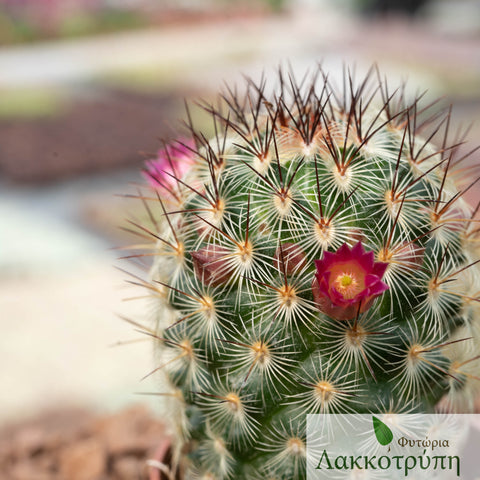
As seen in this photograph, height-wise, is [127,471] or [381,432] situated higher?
[381,432]

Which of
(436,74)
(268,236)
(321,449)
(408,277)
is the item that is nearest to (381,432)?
(321,449)

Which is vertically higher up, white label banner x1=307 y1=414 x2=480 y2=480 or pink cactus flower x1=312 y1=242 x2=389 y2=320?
pink cactus flower x1=312 y1=242 x2=389 y2=320

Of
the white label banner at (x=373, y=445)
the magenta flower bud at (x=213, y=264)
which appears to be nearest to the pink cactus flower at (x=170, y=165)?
the magenta flower bud at (x=213, y=264)

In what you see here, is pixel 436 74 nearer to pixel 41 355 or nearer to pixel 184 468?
pixel 41 355

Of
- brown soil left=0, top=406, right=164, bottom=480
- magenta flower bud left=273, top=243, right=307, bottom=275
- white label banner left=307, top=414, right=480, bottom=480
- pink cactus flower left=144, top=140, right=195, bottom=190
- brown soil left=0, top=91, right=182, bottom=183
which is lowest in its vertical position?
brown soil left=0, top=406, right=164, bottom=480

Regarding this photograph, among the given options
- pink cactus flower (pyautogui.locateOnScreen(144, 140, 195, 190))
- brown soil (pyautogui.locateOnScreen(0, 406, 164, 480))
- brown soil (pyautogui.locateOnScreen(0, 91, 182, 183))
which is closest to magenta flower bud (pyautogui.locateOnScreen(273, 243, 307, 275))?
pink cactus flower (pyautogui.locateOnScreen(144, 140, 195, 190))

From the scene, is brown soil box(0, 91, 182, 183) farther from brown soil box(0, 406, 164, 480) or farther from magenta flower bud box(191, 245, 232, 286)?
magenta flower bud box(191, 245, 232, 286)
